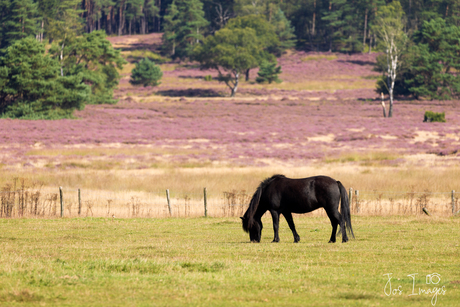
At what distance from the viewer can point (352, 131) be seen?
67.9 metres

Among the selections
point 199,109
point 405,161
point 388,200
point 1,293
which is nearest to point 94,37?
point 199,109

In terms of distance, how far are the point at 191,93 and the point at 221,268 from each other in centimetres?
10202

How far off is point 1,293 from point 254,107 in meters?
83.4

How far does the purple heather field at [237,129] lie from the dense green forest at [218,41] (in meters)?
4.74

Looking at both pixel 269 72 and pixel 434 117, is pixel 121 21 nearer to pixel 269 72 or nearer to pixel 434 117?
pixel 269 72

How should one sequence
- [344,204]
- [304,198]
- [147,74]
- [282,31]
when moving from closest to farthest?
[304,198], [344,204], [147,74], [282,31]

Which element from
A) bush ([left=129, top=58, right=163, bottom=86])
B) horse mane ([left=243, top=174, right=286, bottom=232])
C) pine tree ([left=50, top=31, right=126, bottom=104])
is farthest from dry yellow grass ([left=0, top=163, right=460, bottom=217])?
bush ([left=129, top=58, right=163, bottom=86])

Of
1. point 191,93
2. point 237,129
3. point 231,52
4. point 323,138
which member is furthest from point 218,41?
point 323,138

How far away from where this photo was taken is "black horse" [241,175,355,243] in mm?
16812

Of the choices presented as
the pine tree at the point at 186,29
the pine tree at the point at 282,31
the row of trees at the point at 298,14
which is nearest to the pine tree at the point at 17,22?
the row of trees at the point at 298,14

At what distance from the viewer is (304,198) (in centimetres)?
1681

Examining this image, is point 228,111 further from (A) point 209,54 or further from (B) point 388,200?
(B) point 388,200

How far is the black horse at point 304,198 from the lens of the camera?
55.2ft

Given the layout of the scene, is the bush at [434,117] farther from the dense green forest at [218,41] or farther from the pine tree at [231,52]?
the pine tree at [231,52]
